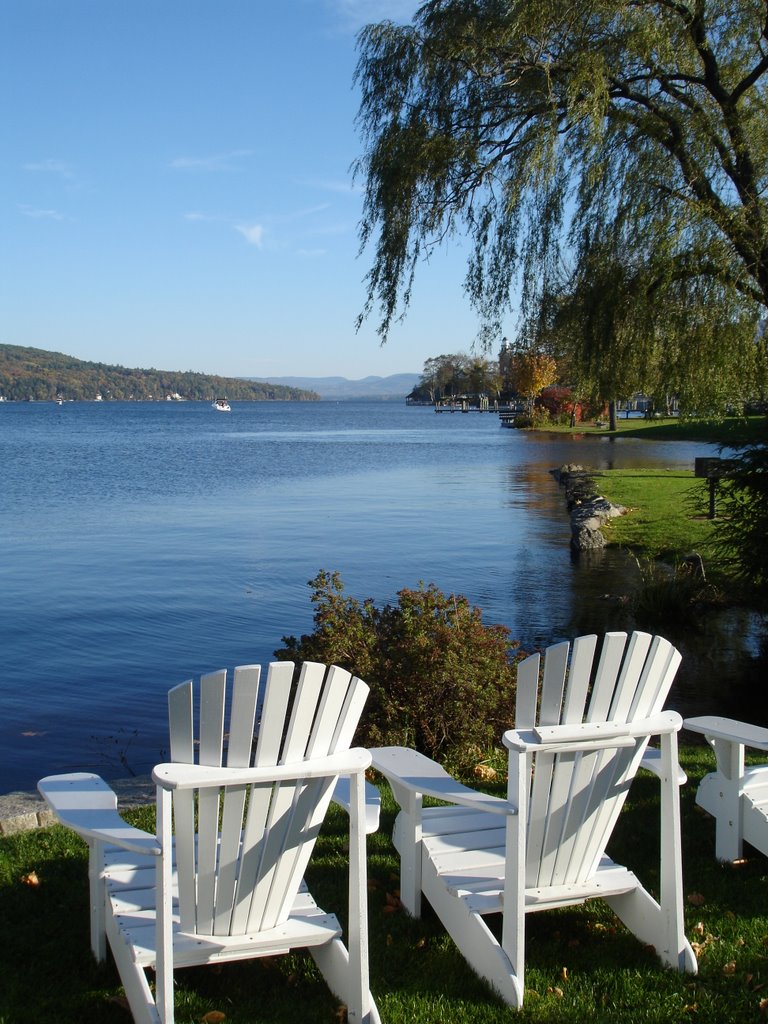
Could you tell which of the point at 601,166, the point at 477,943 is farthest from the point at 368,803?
the point at 601,166

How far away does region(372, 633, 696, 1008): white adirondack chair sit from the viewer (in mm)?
3332

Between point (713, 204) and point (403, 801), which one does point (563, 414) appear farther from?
point (403, 801)

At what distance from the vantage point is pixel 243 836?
10.5 ft

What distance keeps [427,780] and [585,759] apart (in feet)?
2.02

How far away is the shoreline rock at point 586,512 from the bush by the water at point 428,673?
10495mm

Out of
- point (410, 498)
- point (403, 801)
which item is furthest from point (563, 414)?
point (403, 801)

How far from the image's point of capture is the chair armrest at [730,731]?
4.26m

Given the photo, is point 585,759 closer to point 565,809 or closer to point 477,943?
point 565,809

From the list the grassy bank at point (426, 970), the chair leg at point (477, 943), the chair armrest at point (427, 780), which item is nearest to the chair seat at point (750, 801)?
the grassy bank at point (426, 970)

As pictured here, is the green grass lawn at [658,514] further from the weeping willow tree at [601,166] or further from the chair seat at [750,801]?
the chair seat at [750,801]

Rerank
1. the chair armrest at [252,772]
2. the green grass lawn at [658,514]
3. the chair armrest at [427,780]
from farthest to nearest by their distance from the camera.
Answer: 1. the green grass lawn at [658,514]
2. the chair armrest at [427,780]
3. the chair armrest at [252,772]

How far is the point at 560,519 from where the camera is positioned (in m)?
21.4

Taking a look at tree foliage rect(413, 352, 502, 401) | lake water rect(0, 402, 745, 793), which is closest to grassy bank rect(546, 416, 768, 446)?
lake water rect(0, 402, 745, 793)

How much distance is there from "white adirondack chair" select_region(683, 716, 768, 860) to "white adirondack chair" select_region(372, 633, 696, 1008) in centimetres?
82
